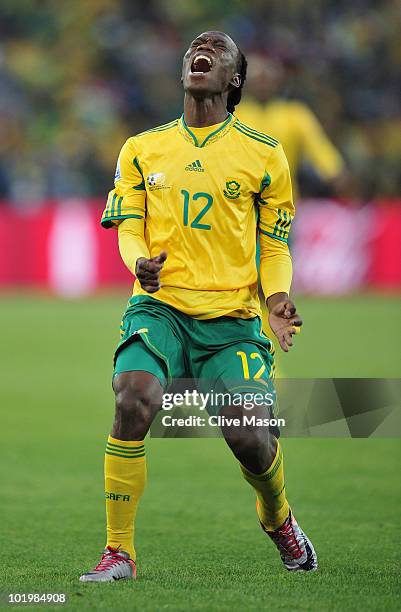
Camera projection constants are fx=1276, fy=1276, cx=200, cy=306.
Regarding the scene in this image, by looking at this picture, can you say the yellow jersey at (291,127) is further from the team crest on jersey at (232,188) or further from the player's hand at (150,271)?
the player's hand at (150,271)

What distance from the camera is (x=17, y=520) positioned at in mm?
6457

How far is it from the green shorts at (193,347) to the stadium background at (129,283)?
0.81 m

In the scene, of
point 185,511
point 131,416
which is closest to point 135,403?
point 131,416

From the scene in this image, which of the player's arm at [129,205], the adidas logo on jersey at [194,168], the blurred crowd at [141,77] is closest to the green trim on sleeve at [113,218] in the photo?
the player's arm at [129,205]

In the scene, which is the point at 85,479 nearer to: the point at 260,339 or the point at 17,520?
the point at 17,520

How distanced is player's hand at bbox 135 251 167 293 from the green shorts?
284mm

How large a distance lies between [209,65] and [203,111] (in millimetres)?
201

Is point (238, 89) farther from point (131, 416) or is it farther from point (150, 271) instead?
point (131, 416)

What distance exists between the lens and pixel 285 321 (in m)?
5.18

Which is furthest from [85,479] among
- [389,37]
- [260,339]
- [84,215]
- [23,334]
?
[389,37]

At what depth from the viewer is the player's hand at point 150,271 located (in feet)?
16.0

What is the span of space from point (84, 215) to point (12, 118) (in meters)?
3.61

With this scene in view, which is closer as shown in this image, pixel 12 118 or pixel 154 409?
pixel 154 409

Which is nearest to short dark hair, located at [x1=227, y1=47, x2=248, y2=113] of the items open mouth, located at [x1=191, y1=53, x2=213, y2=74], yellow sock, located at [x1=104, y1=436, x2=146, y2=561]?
open mouth, located at [x1=191, y1=53, x2=213, y2=74]
